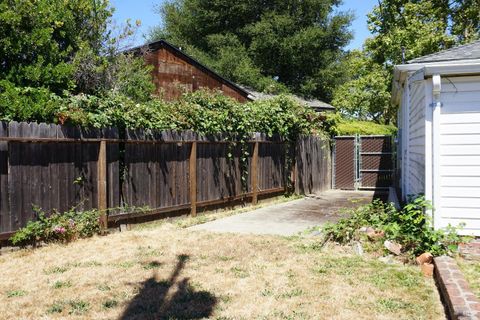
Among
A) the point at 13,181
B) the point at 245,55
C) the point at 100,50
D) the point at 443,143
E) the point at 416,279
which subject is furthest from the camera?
the point at 245,55

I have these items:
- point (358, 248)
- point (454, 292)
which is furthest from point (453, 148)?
point (454, 292)

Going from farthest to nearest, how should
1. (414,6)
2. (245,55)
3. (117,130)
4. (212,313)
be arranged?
(245,55) < (414,6) < (117,130) < (212,313)

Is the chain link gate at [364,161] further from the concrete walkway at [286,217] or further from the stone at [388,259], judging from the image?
the stone at [388,259]

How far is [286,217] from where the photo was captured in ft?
34.8

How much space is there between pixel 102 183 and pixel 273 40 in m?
28.8

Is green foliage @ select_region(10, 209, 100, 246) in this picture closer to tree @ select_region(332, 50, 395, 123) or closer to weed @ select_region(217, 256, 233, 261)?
weed @ select_region(217, 256, 233, 261)

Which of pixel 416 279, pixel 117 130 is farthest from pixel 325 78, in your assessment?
pixel 416 279

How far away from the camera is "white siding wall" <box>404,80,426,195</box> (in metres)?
7.07

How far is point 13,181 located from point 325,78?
1259 inches

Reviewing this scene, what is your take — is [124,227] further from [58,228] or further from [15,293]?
[15,293]

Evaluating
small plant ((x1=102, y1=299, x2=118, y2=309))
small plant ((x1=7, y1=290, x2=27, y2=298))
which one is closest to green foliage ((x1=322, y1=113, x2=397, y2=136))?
small plant ((x1=102, y1=299, x2=118, y2=309))

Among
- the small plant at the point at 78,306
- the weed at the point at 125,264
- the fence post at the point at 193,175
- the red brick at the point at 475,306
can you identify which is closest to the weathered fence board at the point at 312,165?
the fence post at the point at 193,175

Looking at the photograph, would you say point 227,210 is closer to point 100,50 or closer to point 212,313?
point 100,50

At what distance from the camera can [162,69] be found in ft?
66.0
